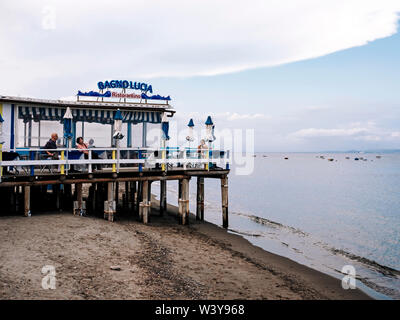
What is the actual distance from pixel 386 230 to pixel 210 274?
2001cm

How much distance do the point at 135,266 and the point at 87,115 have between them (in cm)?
1080

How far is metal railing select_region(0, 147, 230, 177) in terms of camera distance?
47.7ft

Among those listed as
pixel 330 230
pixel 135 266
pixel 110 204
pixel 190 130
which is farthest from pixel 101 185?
pixel 330 230

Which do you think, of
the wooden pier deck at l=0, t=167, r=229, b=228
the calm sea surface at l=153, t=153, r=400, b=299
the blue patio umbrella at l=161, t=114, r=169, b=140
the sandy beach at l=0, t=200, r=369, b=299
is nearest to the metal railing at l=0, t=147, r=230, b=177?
the wooden pier deck at l=0, t=167, r=229, b=228

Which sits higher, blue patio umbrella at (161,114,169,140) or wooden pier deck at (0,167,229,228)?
blue patio umbrella at (161,114,169,140)

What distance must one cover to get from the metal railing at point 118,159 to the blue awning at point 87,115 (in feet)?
6.28

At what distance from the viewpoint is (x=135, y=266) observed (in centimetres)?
1038

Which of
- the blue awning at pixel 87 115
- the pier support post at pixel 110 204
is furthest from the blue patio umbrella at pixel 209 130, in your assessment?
the pier support post at pixel 110 204

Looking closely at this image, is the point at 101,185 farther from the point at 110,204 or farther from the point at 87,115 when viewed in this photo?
the point at 110,204

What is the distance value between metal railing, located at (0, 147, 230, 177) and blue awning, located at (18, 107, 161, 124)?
1.91 meters

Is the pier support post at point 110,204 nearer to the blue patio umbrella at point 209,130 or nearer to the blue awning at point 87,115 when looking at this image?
the blue awning at point 87,115

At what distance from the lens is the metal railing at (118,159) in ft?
47.7

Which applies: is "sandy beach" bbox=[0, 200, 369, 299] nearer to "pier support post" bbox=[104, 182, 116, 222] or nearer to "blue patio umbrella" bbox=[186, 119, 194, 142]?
"pier support post" bbox=[104, 182, 116, 222]

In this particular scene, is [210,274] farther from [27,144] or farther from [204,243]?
[27,144]
